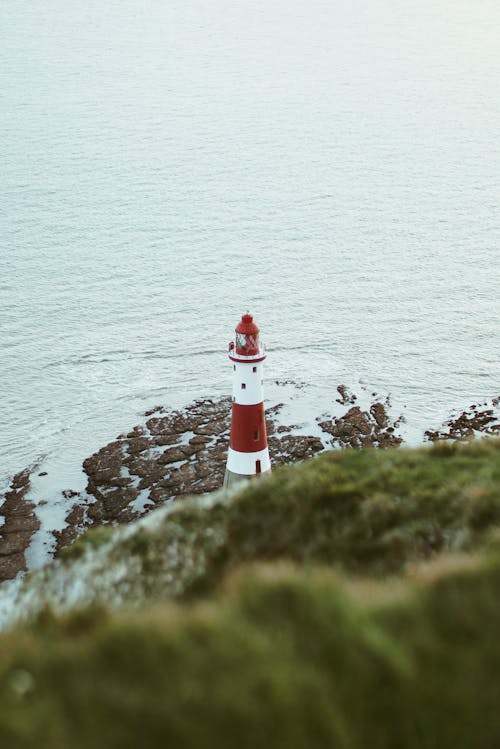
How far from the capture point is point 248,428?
28.3 m

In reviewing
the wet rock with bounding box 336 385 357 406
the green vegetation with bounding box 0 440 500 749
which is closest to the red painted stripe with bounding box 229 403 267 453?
the wet rock with bounding box 336 385 357 406

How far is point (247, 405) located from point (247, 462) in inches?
83.8

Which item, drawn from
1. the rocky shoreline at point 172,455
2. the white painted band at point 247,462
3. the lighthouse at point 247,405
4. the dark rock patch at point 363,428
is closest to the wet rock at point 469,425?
the rocky shoreline at point 172,455

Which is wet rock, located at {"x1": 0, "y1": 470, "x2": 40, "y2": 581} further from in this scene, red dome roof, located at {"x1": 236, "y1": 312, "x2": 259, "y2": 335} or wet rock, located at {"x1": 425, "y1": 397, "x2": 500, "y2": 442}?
wet rock, located at {"x1": 425, "y1": 397, "x2": 500, "y2": 442}

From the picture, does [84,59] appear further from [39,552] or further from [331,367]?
[39,552]

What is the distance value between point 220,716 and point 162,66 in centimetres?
12888

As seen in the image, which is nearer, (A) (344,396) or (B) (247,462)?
(B) (247,462)

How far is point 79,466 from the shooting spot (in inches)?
1510

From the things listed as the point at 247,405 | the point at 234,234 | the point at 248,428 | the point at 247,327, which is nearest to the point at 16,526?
the point at 248,428

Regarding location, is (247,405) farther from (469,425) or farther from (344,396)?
(469,425)

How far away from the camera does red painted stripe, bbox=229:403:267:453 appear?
92.0ft

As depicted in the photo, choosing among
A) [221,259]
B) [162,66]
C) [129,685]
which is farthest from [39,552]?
[162,66]

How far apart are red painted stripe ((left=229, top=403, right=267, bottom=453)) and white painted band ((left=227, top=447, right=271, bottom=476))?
0.57 ft

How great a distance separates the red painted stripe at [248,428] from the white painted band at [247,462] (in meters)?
0.17
